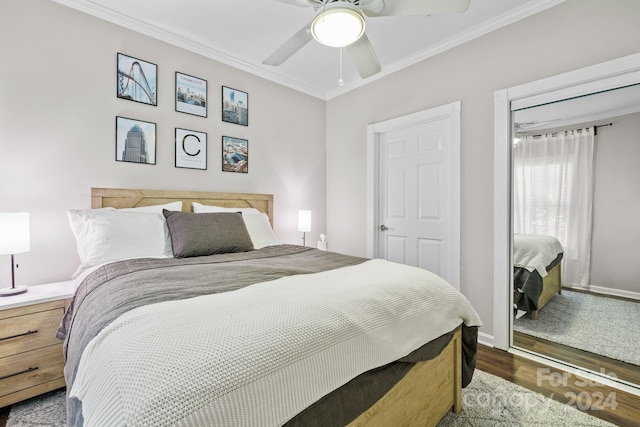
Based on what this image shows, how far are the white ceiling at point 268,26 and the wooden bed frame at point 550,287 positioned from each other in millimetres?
2017

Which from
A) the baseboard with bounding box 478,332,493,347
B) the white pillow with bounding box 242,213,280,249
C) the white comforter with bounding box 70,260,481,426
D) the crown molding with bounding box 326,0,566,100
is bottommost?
the baseboard with bounding box 478,332,493,347

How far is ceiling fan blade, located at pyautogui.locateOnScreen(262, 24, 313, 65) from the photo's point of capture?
186cm

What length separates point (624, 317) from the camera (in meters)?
2.07

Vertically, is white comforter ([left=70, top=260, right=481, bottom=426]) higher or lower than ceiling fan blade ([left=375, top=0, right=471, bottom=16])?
lower

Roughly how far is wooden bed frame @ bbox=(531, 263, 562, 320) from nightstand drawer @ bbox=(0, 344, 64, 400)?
3426 millimetres

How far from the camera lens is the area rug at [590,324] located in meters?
2.04

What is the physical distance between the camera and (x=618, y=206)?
2021 millimetres

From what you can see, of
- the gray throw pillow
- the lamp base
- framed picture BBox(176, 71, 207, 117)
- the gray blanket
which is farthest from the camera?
framed picture BBox(176, 71, 207, 117)

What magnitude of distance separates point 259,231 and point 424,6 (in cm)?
205

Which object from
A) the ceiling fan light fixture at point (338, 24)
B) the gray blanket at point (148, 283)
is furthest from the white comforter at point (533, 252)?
the ceiling fan light fixture at point (338, 24)

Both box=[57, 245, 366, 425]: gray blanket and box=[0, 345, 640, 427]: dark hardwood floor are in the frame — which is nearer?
box=[57, 245, 366, 425]: gray blanket

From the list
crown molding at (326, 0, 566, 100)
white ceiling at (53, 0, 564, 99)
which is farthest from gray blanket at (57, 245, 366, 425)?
crown molding at (326, 0, 566, 100)

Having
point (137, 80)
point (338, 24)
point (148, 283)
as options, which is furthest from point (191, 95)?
point (148, 283)

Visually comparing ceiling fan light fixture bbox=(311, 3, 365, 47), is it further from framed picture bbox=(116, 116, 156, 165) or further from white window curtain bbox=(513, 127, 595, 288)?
framed picture bbox=(116, 116, 156, 165)
